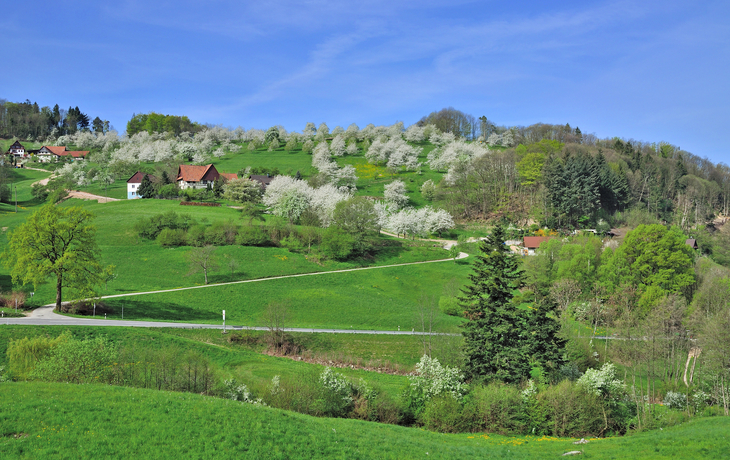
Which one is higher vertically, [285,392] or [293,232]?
[293,232]

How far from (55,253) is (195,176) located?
68554mm

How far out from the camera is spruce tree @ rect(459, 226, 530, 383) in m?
32.7

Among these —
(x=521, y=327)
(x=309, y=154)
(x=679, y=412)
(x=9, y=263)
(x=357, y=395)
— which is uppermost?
(x=309, y=154)

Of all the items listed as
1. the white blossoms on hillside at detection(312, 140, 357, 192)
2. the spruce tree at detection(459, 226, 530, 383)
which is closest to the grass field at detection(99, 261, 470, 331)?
the spruce tree at detection(459, 226, 530, 383)

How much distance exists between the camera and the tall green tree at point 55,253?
3897 centimetres

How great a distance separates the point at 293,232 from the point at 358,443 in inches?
2119

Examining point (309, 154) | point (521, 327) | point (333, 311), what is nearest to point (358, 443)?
point (521, 327)

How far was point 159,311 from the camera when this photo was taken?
44.0 metres

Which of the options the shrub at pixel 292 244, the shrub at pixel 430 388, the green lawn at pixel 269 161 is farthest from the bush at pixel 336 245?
the green lawn at pixel 269 161

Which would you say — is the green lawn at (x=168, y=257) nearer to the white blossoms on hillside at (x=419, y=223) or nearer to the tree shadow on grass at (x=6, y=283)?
the tree shadow on grass at (x=6, y=283)

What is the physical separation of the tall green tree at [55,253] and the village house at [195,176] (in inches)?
2496

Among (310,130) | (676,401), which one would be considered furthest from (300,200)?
(310,130)

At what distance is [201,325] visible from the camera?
134ft

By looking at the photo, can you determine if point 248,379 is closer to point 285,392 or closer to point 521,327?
point 285,392
